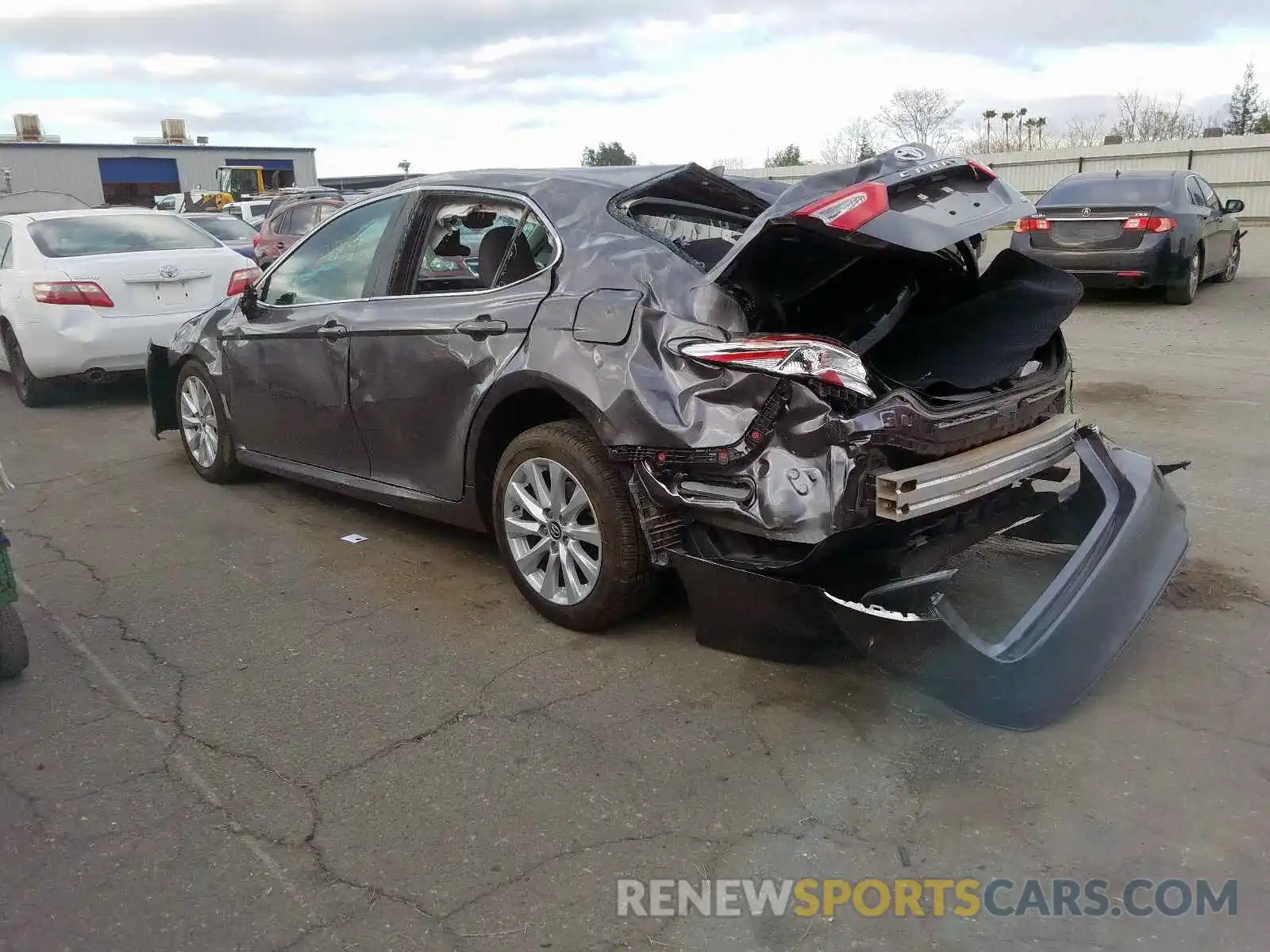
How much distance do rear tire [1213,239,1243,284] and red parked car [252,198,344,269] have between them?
42.7 ft

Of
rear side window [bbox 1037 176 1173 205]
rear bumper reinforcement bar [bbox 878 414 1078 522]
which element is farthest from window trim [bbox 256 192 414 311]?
rear side window [bbox 1037 176 1173 205]

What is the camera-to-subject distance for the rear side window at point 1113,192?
Result: 1220 centimetres

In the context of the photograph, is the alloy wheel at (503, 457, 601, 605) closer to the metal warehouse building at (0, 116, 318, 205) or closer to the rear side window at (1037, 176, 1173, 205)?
the rear side window at (1037, 176, 1173, 205)

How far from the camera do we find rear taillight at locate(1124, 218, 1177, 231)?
1181 centimetres

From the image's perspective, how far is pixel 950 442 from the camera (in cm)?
357

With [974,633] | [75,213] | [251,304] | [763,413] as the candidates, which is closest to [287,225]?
[75,213]

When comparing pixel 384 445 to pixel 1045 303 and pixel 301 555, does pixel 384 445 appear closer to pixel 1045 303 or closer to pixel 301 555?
pixel 301 555

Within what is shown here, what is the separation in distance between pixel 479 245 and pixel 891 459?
2.04 m

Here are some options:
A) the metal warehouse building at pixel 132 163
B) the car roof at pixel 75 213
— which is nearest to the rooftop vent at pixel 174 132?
the metal warehouse building at pixel 132 163

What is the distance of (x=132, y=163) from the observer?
5775 centimetres

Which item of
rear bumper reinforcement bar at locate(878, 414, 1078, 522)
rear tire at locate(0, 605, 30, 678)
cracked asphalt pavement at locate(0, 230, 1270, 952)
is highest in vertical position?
rear bumper reinforcement bar at locate(878, 414, 1078, 522)

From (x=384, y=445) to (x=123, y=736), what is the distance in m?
1.75

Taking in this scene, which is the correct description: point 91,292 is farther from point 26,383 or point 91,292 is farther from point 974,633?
point 974,633

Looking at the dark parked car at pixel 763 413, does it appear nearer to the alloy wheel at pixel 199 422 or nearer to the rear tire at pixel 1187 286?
the alloy wheel at pixel 199 422
